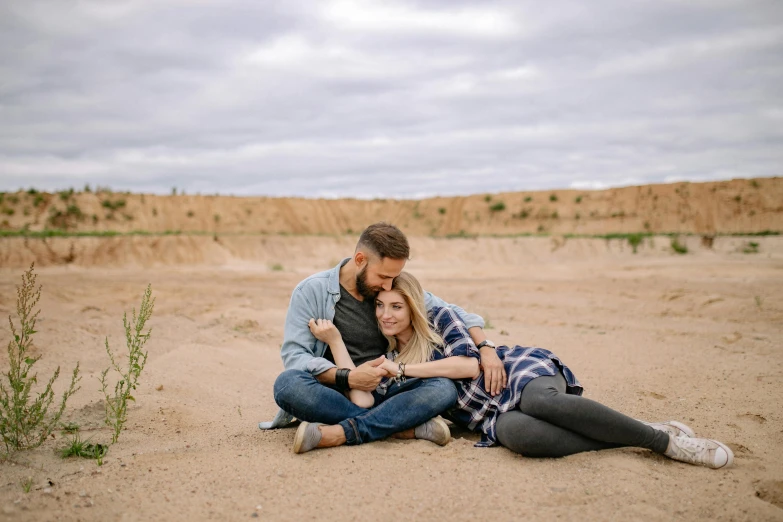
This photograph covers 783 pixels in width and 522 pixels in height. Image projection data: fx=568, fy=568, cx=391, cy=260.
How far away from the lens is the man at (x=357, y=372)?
12.2 ft

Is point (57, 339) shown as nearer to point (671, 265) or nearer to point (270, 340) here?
point (270, 340)

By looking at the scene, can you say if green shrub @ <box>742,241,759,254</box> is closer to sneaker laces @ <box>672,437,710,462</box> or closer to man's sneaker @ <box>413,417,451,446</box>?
sneaker laces @ <box>672,437,710,462</box>

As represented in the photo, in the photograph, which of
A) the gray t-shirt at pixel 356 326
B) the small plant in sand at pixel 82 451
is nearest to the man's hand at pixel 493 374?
the gray t-shirt at pixel 356 326

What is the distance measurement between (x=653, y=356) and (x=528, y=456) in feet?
12.9

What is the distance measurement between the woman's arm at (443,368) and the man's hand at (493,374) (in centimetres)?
9

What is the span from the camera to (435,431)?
149 inches

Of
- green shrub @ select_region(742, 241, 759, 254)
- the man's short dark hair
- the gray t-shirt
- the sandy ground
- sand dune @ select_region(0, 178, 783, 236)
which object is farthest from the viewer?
sand dune @ select_region(0, 178, 783, 236)

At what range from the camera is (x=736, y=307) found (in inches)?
369

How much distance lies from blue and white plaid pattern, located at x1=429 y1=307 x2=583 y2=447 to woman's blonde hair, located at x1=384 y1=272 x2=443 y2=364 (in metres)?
0.13

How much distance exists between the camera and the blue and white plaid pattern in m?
3.72

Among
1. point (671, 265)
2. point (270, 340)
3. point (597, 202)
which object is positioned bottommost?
point (270, 340)

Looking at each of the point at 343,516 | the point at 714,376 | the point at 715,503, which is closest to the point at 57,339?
the point at 343,516

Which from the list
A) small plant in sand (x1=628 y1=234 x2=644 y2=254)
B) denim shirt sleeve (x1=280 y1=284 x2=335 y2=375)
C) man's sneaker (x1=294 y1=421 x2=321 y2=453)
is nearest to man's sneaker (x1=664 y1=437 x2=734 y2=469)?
man's sneaker (x1=294 y1=421 x2=321 y2=453)

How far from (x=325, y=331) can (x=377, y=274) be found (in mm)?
520
